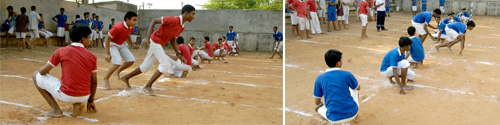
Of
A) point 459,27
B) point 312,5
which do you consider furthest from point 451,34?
point 312,5

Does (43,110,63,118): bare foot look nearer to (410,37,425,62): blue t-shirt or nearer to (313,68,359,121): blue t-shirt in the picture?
(313,68,359,121): blue t-shirt

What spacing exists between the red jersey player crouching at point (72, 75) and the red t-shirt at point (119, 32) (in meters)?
1.70

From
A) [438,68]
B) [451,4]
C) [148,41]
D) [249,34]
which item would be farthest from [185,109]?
[451,4]

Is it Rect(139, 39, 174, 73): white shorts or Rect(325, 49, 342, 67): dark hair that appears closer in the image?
Rect(325, 49, 342, 67): dark hair

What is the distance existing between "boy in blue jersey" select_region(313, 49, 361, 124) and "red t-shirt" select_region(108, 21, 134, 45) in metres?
3.58

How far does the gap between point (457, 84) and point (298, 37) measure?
6009 millimetres

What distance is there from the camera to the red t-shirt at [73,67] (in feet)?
13.5

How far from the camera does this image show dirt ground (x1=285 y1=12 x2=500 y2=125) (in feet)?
15.9

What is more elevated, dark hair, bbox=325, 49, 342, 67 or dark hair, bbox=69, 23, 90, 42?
dark hair, bbox=69, 23, 90, 42

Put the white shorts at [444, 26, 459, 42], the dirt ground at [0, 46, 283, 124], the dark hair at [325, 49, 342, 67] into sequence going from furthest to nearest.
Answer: the white shorts at [444, 26, 459, 42] → the dirt ground at [0, 46, 283, 124] → the dark hair at [325, 49, 342, 67]

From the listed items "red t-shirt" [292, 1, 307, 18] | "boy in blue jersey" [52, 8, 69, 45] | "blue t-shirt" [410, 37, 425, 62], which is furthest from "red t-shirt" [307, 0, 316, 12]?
"boy in blue jersey" [52, 8, 69, 45]

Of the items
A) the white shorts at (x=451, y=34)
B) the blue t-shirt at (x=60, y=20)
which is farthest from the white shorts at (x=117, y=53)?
the blue t-shirt at (x=60, y=20)

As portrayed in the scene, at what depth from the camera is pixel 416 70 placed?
752cm

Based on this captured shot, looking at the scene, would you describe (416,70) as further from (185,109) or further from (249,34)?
(249,34)
